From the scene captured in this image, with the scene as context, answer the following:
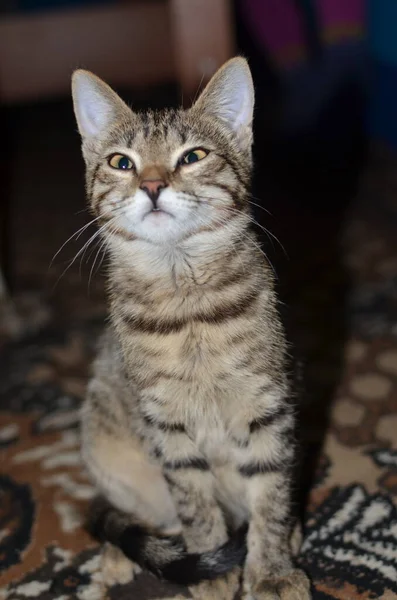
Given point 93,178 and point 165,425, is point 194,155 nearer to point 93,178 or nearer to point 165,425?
point 93,178

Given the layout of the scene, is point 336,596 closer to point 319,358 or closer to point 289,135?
point 319,358

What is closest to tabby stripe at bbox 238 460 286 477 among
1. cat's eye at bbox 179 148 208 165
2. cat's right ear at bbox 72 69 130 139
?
cat's eye at bbox 179 148 208 165

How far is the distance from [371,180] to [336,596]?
2.63 m

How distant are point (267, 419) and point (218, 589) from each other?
0.35 m

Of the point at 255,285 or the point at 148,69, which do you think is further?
the point at 148,69

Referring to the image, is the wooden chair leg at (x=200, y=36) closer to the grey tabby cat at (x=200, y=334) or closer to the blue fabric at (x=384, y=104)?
the grey tabby cat at (x=200, y=334)

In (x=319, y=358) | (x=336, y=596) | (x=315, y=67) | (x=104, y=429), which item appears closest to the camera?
(x=336, y=596)

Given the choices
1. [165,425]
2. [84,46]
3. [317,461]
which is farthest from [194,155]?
[84,46]

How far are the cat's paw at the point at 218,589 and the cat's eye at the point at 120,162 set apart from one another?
0.84 meters

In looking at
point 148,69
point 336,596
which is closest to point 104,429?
point 336,596

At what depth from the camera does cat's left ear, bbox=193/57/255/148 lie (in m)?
1.46

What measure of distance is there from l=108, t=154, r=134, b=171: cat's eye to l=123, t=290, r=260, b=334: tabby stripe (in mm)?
309

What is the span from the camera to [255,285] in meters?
1.44

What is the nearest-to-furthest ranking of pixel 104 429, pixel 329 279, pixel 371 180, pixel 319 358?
pixel 104 429 < pixel 319 358 < pixel 329 279 < pixel 371 180
